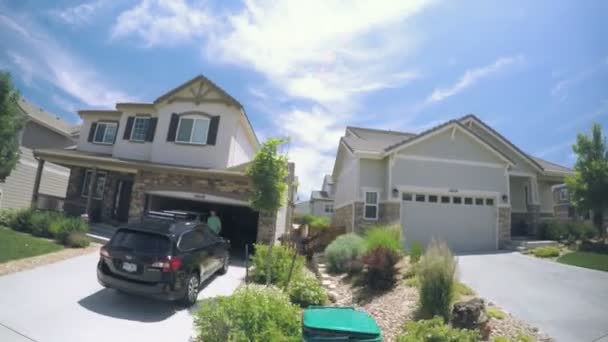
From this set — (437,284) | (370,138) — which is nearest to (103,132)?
(370,138)

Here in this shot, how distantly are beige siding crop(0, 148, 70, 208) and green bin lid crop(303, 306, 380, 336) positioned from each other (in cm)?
2126

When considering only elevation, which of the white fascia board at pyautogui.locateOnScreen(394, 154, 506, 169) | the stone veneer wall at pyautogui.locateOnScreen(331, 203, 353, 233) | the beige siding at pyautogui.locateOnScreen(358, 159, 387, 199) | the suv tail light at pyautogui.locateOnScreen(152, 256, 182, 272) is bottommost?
the suv tail light at pyautogui.locateOnScreen(152, 256, 182, 272)

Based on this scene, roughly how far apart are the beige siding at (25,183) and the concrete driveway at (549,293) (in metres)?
23.9

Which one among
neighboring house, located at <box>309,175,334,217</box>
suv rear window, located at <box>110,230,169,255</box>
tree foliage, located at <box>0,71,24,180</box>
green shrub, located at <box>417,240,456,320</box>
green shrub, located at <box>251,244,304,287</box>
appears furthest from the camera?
neighboring house, located at <box>309,175,334,217</box>

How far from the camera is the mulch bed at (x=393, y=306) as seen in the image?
546 centimetres

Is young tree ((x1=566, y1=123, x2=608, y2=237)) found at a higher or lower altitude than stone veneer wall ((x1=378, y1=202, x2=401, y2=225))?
higher

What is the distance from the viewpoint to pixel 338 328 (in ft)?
12.8

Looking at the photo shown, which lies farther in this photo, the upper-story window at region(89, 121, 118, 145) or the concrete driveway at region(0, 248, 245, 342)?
the upper-story window at region(89, 121, 118, 145)

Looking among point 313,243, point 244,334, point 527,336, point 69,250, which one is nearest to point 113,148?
point 69,250

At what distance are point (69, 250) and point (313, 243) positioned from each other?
31.5ft

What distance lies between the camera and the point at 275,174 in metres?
8.95

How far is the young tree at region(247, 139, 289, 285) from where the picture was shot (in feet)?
29.2

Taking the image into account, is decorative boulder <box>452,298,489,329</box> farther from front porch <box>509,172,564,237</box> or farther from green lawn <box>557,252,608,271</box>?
front porch <box>509,172,564,237</box>

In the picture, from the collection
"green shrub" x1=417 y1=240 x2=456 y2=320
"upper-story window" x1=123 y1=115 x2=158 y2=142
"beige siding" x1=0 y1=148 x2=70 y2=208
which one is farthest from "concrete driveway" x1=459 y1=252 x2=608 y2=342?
"beige siding" x1=0 y1=148 x2=70 y2=208
